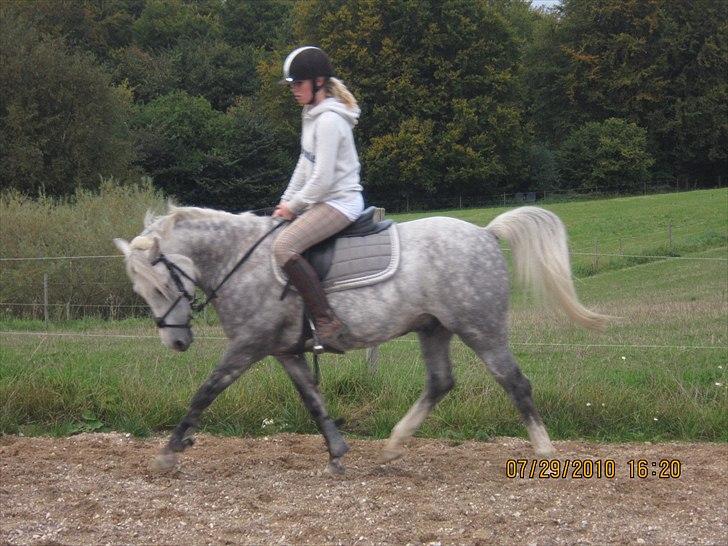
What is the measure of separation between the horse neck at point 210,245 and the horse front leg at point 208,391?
489 mm

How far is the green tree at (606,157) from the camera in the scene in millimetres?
42406

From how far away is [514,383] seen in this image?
221 inches

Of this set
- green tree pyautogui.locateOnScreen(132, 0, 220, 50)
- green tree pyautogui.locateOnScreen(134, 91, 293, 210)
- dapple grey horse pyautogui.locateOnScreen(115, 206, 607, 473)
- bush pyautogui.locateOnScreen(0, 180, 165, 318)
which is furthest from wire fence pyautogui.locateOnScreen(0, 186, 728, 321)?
green tree pyautogui.locateOnScreen(132, 0, 220, 50)

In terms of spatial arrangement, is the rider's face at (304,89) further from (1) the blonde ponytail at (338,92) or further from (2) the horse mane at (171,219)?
(2) the horse mane at (171,219)

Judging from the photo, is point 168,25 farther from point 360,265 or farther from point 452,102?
point 360,265

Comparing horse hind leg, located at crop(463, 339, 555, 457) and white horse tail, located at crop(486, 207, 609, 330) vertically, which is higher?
white horse tail, located at crop(486, 207, 609, 330)

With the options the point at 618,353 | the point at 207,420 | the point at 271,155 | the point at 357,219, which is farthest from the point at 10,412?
the point at 271,155

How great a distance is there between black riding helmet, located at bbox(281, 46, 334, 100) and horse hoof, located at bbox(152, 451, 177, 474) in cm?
247

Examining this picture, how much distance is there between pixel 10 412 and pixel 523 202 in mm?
35336

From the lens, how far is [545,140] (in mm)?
48562

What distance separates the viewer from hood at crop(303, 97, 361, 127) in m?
5.43

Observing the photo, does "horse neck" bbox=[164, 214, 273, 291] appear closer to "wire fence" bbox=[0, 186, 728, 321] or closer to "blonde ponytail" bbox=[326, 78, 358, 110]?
"blonde ponytail" bbox=[326, 78, 358, 110]

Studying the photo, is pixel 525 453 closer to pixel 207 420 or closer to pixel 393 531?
pixel 393 531

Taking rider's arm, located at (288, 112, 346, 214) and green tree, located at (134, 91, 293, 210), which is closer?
rider's arm, located at (288, 112, 346, 214)
